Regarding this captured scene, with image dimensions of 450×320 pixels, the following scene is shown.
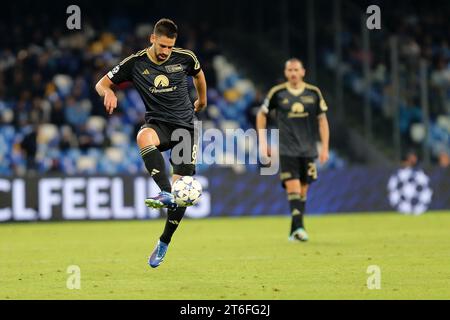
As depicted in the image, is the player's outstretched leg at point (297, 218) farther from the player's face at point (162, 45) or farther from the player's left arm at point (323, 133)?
the player's face at point (162, 45)

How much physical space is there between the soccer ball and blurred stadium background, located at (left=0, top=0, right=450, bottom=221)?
10.0m

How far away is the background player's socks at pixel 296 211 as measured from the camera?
13.3 m

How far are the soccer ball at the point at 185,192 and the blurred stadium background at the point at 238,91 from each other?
10.0 meters

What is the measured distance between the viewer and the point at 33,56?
23.5 metres

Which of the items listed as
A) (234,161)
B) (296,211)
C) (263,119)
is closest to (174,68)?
(263,119)

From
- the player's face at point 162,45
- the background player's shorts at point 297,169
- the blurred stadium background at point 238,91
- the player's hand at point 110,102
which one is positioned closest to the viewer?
the player's hand at point 110,102

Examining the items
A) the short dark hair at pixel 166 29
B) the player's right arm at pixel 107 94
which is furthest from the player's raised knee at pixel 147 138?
the short dark hair at pixel 166 29

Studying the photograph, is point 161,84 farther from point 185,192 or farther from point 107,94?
point 185,192

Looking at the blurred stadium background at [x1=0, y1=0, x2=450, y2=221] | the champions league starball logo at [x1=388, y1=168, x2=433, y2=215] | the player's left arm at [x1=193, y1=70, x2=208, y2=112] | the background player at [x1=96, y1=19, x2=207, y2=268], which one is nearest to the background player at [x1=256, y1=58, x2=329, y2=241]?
the player's left arm at [x1=193, y1=70, x2=208, y2=112]

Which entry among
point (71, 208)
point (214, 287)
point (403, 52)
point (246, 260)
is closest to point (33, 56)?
point (71, 208)

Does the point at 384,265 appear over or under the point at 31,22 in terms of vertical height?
under

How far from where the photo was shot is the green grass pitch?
814cm

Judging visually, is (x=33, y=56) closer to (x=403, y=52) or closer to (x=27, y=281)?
(x=403, y=52)
